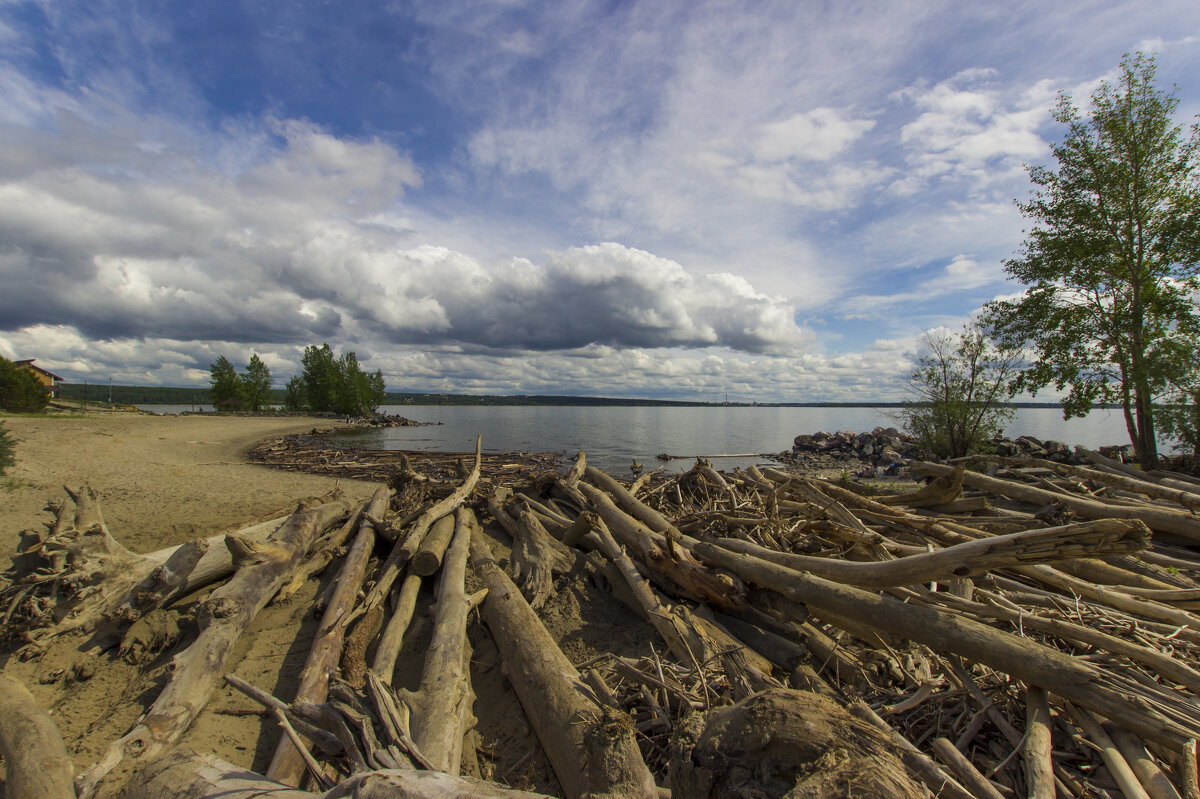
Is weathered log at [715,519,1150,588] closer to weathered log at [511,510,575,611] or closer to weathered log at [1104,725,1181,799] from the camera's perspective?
weathered log at [1104,725,1181,799]

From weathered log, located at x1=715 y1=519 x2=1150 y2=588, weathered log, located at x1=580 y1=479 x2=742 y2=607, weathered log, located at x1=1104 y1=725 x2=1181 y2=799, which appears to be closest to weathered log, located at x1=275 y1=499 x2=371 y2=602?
weathered log, located at x1=580 y1=479 x2=742 y2=607

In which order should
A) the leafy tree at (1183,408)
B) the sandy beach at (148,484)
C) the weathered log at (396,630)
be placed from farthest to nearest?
the leafy tree at (1183,408) → the sandy beach at (148,484) → the weathered log at (396,630)

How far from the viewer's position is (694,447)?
37906 mm

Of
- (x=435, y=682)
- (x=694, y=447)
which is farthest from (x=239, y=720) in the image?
(x=694, y=447)

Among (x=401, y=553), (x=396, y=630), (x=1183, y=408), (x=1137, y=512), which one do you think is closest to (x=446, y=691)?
(x=396, y=630)

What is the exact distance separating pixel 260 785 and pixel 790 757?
2657mm

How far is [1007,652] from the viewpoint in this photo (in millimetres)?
2881

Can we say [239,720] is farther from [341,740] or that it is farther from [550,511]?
[550,511]

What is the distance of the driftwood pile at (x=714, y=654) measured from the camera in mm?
2289

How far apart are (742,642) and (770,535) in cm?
207

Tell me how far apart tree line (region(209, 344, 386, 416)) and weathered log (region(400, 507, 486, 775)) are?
83674 millimetres

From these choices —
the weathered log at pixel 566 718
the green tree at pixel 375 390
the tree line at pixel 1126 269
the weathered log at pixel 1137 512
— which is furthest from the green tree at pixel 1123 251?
the green tree at pixel 375 390

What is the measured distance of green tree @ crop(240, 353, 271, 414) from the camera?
81.9 metres

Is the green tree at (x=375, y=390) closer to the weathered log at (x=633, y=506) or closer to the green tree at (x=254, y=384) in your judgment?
the green tree at (x=254, y=384)
